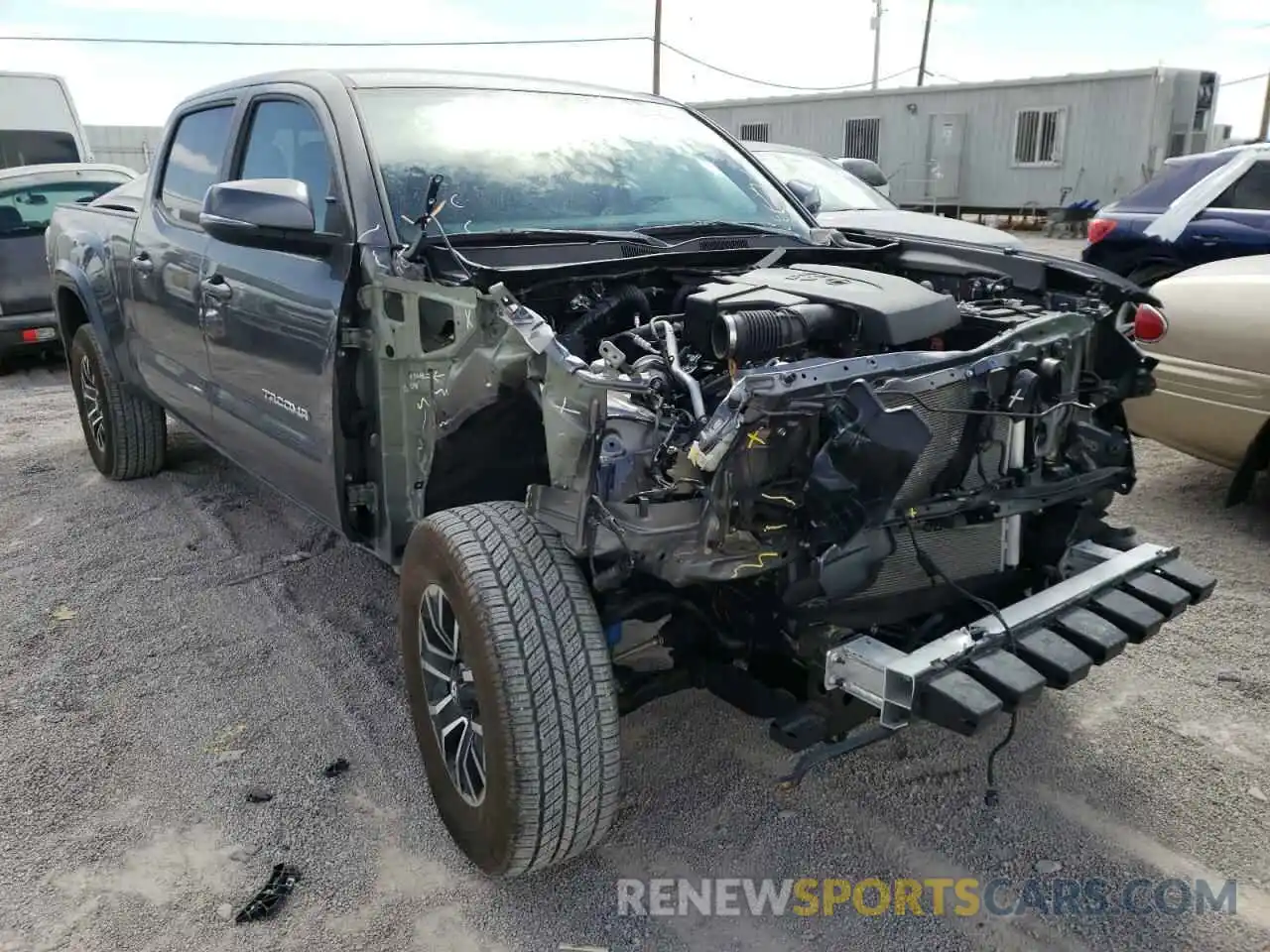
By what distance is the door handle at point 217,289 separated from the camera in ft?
12.3

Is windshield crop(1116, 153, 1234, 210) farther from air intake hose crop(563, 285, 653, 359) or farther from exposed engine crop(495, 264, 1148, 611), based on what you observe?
air intake hose crop(563, 285, 653, 359)

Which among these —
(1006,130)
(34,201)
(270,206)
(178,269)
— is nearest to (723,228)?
(270,206)

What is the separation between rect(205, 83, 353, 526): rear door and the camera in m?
3.21

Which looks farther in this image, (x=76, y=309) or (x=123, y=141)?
(x=123, y=141)

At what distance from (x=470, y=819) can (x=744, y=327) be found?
1.34 meters

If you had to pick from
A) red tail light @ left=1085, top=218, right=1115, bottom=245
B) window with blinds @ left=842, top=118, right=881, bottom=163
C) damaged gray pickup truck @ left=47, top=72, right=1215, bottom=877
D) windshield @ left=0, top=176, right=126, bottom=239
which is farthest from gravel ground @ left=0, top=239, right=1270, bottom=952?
window with blinds @ left=842, top=118, right=881, bottom=163

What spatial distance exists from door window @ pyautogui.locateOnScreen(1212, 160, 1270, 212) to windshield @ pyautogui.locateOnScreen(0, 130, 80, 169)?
12097mm

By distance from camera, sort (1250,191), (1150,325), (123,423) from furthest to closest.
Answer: (1250,191)
(123,423)
(1150,325)

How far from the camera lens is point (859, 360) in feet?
7.48

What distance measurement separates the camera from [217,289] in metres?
3.80

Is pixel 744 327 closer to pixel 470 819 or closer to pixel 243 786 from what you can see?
pixel 470 819

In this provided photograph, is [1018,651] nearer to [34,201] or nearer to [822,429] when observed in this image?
[822,429]

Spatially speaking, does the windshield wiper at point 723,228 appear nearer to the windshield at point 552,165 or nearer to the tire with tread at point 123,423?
the windshield at point 552,165

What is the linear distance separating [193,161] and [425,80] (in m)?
1.48
